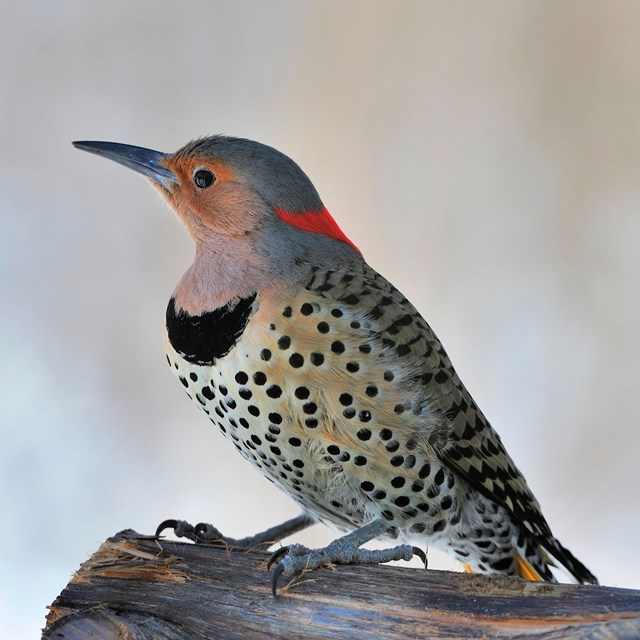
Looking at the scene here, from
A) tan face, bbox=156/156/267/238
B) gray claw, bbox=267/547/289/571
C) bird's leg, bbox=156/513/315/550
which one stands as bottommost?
gray claw, bbox=267/547/289/571

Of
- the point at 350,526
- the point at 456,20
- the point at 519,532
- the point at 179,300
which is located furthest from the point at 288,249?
the point at 456,20

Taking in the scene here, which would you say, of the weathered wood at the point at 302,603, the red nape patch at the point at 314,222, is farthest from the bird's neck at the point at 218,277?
the weathered wood at the point at 302,603

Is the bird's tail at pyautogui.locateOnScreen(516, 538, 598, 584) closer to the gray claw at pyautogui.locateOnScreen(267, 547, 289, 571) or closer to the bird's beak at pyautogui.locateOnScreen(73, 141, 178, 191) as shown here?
the gray claw at pyautogui.locateOnScreen(267, 547, 289, 571)

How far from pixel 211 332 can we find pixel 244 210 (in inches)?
14.2

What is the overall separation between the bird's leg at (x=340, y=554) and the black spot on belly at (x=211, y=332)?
48 centimetres

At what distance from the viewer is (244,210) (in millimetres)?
2375

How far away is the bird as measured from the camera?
6.97 feet

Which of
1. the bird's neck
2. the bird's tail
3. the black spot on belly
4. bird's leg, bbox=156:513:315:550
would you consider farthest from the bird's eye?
the bird's tail

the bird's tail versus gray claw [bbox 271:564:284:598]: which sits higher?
the bird's tail

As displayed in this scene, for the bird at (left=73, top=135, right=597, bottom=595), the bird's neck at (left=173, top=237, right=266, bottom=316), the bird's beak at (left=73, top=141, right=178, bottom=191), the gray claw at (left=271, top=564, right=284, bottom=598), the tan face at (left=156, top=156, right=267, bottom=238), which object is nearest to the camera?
the gray claw at (left=271, top=564, right=284, bottom=598)

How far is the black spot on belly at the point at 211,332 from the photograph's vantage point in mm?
2176

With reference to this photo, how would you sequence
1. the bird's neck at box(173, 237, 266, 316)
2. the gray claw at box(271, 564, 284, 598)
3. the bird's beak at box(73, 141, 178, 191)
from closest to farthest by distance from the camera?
the gray claw at box(271, 564, 284, 598) → the bird's neck at box(173, 237, 266, 316) → the bird's beak at box(73, 141, 178, 191)

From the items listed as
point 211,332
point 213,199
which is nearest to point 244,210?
point 213,199

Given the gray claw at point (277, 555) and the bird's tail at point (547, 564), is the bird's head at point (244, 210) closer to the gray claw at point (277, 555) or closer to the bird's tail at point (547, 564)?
the gray claw at point (277, 555)
